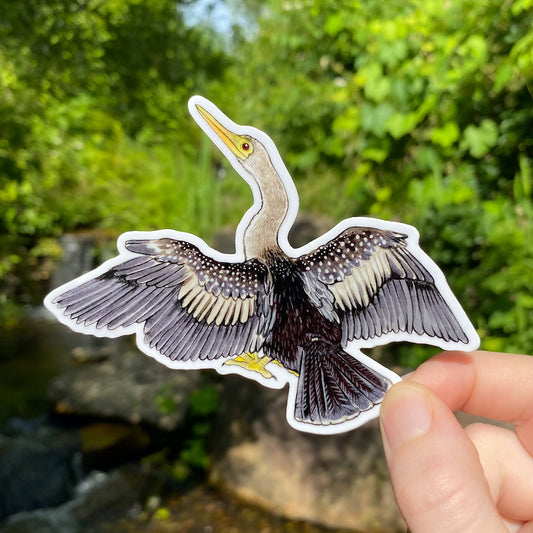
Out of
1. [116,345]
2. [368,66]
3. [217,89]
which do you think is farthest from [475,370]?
A: [217,89]

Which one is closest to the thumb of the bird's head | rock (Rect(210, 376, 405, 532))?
the bird's head

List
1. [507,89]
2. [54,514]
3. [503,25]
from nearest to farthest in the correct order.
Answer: [503,25] → [507,89] → [54,514]

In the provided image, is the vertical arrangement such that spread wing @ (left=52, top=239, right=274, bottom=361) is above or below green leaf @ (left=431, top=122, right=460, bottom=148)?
below

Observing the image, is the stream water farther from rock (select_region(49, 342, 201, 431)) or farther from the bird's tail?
the bird's tail

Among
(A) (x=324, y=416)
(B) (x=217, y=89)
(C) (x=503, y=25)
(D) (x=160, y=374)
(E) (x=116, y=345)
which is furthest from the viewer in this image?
(B) (x=217, y=89)

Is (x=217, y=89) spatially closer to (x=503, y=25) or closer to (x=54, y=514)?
(x=503, y=25)

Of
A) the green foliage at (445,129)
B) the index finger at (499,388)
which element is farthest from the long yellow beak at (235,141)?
the green foliage at (445,129)
